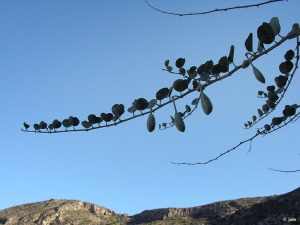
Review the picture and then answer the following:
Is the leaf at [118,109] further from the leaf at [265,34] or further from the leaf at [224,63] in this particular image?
the leaf at [265,34]

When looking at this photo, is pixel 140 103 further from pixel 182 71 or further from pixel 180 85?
pixel 182 71

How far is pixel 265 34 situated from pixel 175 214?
153 feet

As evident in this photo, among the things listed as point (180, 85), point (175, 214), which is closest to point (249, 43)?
point (180, 85)

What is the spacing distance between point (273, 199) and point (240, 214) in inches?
168

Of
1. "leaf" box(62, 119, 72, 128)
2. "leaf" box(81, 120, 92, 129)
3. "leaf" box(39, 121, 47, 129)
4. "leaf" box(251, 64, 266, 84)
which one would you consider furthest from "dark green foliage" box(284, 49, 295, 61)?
"leaf" box(39, 121, 47, 129)

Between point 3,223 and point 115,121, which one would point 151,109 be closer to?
point 115,121

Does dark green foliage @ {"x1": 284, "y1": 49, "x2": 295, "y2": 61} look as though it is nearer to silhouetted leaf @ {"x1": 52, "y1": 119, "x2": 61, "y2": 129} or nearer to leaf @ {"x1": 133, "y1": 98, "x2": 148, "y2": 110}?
leaf @ {"x1": 133, "y1": 98, "x2": 148, "y2": 110}

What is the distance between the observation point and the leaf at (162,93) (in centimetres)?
203

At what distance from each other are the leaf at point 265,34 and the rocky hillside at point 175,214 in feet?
99.3

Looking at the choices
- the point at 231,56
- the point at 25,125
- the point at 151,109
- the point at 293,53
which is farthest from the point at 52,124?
the point at 293,53

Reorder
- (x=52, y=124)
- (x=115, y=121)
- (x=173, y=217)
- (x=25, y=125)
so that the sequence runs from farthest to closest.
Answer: (x=173, y=217), (x=25, y=125), (x=52, y=124), (x=115, y=121)

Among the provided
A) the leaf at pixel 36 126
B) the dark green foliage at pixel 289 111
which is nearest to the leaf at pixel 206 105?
the leaf at pixel 36 126

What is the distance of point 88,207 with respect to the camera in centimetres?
5375

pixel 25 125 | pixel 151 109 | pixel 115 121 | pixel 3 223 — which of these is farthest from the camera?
pixel 3 223
